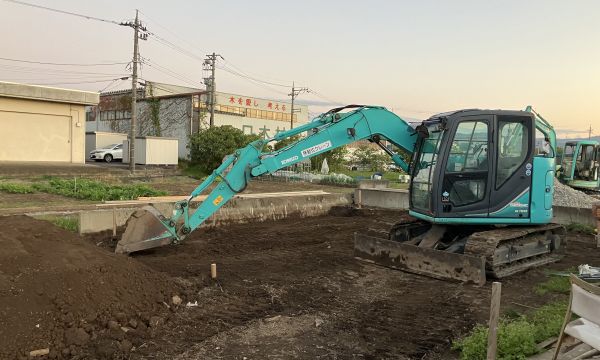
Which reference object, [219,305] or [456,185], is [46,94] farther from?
[456,185]

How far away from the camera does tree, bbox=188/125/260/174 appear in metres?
27.1

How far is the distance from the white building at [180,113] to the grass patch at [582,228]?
26050 mm

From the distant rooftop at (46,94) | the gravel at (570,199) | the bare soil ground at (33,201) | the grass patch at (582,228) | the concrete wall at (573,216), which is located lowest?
the grass patch at (582,228)

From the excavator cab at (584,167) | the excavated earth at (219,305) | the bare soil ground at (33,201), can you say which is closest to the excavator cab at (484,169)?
the excavated earth at (219,305)

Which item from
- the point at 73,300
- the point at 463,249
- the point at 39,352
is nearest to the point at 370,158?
the point at 463,249

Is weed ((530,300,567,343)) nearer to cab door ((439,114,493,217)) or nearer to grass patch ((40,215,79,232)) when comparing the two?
cab door ((439,114,493,217))

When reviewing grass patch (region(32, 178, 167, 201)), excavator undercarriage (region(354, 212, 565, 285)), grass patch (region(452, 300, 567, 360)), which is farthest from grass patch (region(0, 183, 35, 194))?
grass patch (region(452, 300, 567, 360))

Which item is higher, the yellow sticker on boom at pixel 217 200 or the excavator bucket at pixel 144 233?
the yellow sticker on boom at pixel 217 200

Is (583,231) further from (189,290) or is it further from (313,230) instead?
(189,290)

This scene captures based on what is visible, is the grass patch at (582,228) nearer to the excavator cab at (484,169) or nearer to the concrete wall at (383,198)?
the concrete wall at (383,198)

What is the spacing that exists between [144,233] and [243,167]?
1.95 m

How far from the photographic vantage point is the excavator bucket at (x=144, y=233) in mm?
7688

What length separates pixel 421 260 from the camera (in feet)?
25.6

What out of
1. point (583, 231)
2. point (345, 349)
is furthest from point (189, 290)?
point (583, 231)
